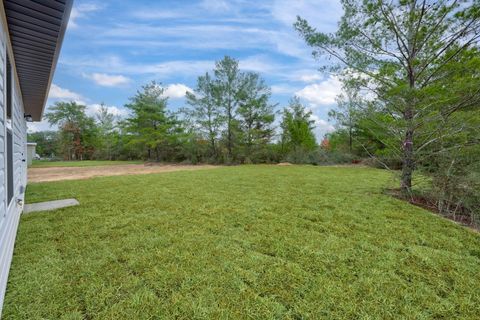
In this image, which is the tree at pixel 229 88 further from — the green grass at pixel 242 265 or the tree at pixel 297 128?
the green grass at pixel 242 265

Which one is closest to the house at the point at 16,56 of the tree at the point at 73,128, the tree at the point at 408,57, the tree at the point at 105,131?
the tree at the point at 408,57

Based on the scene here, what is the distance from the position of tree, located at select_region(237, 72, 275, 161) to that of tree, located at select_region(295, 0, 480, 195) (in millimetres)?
11162

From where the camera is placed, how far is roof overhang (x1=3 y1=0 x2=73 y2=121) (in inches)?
74.9

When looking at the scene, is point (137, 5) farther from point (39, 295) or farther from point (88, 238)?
point (39, 295)

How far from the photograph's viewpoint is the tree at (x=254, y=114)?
1608cm

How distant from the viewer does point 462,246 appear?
2422mm

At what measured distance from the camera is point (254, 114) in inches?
648

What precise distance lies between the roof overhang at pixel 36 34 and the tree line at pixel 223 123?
1282cm

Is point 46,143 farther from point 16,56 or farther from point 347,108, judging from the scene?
point 347,108

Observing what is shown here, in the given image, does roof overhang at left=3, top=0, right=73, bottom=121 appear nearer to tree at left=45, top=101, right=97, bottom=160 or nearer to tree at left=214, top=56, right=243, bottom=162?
tree at left=214, top=56, right=243, bottom=162

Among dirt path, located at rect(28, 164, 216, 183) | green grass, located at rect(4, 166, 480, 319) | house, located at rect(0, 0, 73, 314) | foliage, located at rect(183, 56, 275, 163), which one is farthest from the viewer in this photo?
foliage, located at rect(183, 56, 275, 163)

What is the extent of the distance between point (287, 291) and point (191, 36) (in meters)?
7.83

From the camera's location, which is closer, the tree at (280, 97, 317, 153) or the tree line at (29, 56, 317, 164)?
the tree line at (29, 56, 317, 164)

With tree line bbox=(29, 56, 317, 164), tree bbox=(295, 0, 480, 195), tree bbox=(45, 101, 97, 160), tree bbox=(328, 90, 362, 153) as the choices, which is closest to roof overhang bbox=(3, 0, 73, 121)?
tree bbox=(295, 0, 480, 195)
